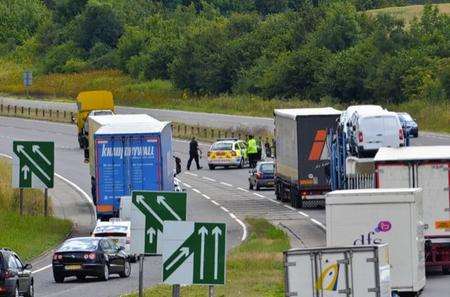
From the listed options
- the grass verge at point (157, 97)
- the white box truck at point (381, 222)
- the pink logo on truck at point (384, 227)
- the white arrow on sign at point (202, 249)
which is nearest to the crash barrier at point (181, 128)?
the grass verge at point (157, 97)

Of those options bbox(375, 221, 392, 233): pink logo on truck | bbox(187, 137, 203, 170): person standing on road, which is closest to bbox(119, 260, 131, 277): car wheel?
bbox(375, 221, 392, 233): pink logo on truck

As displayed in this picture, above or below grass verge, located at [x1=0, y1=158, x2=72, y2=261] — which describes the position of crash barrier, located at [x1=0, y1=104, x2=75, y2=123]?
above

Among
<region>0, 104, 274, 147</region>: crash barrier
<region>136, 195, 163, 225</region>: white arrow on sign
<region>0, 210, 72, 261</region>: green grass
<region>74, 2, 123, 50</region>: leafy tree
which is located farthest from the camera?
<region>74, 2, 123, 50</region>: leafy tree

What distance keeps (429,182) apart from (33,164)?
687 inches

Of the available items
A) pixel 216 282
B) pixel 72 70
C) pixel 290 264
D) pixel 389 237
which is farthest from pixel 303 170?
pixel 72 70

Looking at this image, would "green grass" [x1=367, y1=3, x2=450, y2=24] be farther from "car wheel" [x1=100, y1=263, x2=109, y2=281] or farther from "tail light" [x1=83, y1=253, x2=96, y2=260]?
"tail light" [x1=83, y1=253, x2=96, y2=260]

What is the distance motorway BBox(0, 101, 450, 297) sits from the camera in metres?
35.1

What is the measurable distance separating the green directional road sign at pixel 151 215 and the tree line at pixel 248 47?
→ 253 feet

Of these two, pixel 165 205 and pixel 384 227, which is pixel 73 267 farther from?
pixel 165 205

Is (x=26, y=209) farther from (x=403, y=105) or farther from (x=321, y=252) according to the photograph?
(x=403, y=105)

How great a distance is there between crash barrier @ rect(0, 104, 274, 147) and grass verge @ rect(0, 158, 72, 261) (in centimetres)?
2380

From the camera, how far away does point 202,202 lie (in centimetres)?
5722

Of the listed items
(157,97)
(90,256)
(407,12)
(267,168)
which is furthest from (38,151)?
(407,12)

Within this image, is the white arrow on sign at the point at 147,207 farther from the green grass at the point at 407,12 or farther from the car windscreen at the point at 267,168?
the green grass at the point at 407,12
